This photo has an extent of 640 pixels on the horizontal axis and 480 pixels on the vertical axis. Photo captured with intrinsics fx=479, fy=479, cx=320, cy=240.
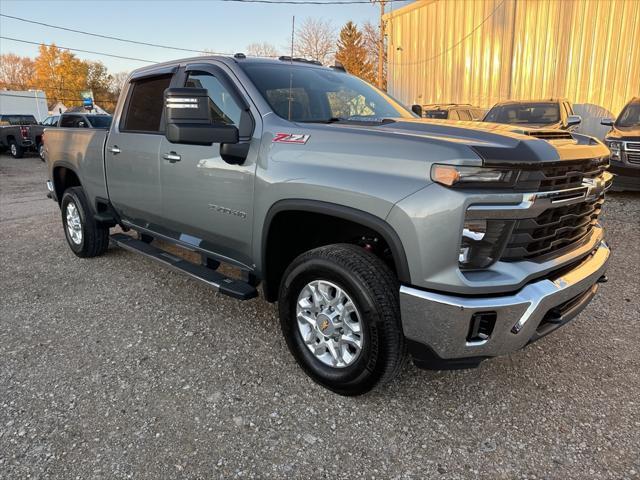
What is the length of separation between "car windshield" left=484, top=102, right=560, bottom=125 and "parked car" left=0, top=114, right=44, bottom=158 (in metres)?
17.9

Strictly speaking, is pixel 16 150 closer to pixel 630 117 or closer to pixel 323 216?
pixel 630 117

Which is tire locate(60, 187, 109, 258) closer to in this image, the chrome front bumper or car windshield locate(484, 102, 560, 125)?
the chrome front bumper

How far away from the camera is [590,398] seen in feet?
9.02

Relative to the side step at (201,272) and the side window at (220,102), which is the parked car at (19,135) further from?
the side window at (220,102)

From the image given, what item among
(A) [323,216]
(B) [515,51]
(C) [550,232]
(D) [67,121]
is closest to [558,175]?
(C) [550,232]

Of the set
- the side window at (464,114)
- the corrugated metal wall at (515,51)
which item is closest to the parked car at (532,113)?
the side window at (464,114)

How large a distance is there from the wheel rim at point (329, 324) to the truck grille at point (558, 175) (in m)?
1.06

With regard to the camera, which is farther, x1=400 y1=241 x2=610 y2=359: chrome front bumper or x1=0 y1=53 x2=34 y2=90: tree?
x1=0 y1=53 x2=34 y2=90: tree

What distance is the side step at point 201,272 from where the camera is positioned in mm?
3217

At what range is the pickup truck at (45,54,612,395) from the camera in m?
2.18

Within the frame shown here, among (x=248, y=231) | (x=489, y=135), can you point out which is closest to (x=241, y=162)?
(x=248, y=231)

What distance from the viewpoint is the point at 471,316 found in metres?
2.17

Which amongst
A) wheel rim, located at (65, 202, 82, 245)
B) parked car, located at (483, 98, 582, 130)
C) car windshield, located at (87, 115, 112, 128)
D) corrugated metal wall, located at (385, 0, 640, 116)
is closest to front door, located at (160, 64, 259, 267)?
wheel rim, located at (65, 202, 82, 245)

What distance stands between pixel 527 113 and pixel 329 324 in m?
9.23
